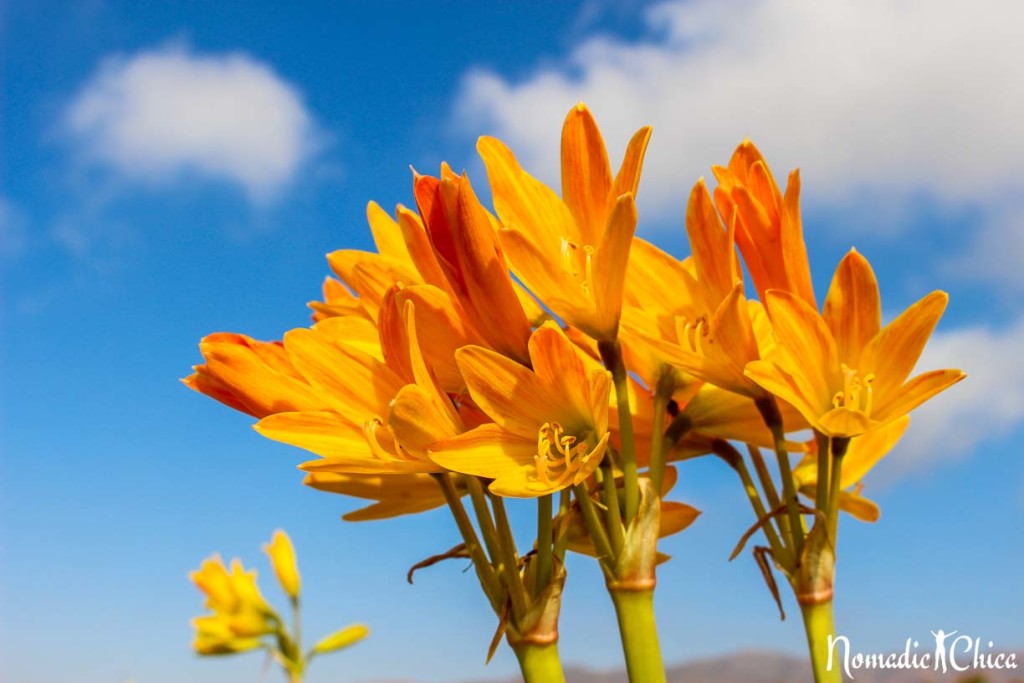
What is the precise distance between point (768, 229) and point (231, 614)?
95.3 inches

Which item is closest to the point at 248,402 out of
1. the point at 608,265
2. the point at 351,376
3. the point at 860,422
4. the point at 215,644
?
the point at 351,376

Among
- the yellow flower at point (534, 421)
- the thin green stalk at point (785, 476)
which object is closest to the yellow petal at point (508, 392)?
the yellow flower at point (534, 421)

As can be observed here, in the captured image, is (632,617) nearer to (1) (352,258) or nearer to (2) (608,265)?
(2) (608,265)

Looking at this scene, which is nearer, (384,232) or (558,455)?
(558,455)

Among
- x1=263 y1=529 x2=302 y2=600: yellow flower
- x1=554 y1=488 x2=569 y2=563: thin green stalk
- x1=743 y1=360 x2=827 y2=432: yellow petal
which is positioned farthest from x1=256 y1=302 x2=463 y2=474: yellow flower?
x1=263 y1=529 x2=302 y2=600: yellow flower

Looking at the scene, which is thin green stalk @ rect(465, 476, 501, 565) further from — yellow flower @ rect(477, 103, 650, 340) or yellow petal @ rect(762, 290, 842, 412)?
yellow petal @ rect(762, 290, 842, 412)

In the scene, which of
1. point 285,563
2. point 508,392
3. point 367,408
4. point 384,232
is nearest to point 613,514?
point 508,392

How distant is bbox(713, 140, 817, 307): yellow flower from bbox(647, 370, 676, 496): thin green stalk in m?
0.12

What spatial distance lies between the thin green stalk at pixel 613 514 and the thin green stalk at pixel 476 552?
107 mm

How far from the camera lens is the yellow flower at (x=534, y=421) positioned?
2.15 feet

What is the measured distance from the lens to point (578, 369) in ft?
2.19

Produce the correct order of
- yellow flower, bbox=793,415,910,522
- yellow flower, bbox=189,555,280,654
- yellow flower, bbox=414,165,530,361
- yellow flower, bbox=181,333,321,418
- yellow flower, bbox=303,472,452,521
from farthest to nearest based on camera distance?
1. yellow flower, bbox=189,555,280,654
2. yellow flower, bbox=793,415,910,522
3. yellow flower, bbox=303,472,452,521
4. yellow flower, bbox=181,333,321,418
5. yellow flower, bbox=414,165,530,361

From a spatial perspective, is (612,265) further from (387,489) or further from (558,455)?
(387,489)

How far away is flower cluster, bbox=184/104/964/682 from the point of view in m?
0.68
